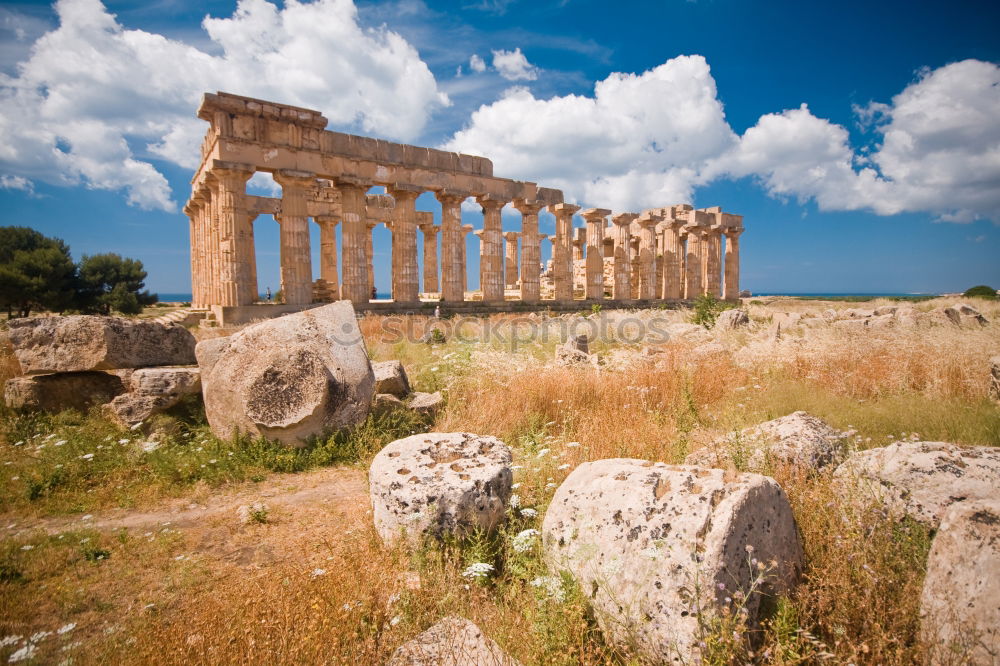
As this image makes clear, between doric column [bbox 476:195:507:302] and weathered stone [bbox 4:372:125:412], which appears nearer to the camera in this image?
weathered stone [bbox 4:372:125:412]

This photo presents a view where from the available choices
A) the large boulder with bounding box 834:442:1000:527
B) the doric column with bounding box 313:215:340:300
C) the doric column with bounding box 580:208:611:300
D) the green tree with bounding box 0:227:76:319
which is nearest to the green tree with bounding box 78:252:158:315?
the green tree with bounding box 0:227:76:319

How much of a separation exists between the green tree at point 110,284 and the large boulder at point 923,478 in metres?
34.0

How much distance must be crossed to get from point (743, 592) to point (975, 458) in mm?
2156

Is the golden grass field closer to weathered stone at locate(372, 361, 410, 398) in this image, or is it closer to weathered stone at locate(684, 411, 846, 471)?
weathered stone at locate(684, 411, 846, 471)

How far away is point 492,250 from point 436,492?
1873cm

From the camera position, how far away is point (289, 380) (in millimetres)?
4746

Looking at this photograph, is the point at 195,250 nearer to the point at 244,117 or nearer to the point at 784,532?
the point at 244,117

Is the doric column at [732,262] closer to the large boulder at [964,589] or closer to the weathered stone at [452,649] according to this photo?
the large boulder at [964,589]

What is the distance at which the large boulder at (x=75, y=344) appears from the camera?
5.51m

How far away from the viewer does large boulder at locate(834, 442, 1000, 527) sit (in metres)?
2.55

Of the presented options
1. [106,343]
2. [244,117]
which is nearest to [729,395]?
[106,343]

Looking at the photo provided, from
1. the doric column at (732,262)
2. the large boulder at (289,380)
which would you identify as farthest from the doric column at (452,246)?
the doric column at (732,262)

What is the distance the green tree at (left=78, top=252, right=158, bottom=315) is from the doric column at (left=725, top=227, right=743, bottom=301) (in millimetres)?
35676

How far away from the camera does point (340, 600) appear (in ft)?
8.07
